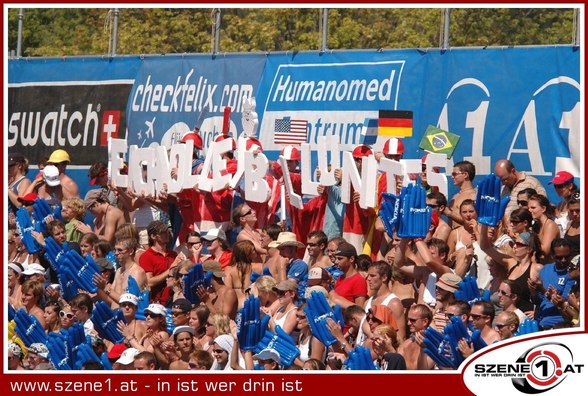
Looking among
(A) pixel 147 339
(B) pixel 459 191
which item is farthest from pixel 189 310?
(B) pixel 459 191

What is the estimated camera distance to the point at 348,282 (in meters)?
12.6

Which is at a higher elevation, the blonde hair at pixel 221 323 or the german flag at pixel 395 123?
the german flag at pixel 395 123

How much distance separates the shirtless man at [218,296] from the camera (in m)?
12.8

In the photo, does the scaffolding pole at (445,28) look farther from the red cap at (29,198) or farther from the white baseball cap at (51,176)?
the red cap at (29,198)

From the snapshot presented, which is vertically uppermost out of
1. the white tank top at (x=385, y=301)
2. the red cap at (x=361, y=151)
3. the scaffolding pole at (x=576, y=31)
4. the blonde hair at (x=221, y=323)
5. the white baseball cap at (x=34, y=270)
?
the scaffolding pole at (x=576, y=31)

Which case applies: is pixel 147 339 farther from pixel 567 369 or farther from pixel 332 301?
pixel 567 369

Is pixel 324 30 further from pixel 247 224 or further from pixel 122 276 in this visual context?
pixel 122 276

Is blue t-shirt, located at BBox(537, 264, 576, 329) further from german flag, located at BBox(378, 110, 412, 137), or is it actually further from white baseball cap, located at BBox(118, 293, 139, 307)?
white baseball cap, located at BBox(118, 293, 139, 307)

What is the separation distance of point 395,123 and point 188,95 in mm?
3319

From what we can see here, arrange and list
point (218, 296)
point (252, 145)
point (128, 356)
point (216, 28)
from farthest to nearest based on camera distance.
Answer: point (216, 28), point (252, 145), point (218, 296), point (128, 356)

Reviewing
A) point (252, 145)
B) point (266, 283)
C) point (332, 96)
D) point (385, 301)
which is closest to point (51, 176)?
point (252, 145)

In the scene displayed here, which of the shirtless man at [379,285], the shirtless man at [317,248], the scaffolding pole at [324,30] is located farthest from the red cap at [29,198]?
the shirtless man at [379,285]

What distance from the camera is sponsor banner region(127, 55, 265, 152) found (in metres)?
16.6

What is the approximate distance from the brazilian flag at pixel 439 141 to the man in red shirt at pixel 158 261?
2.51 metres
